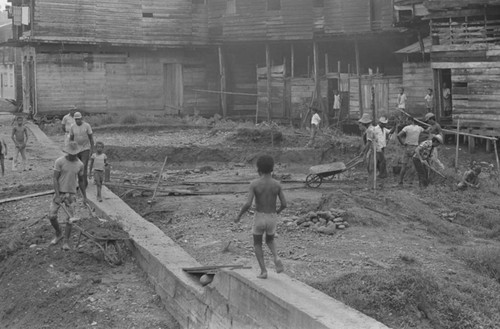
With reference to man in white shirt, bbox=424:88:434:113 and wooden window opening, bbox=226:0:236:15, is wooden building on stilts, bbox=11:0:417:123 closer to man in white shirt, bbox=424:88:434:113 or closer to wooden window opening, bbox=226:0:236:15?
wooden window opening, bbox=226:0:236:15

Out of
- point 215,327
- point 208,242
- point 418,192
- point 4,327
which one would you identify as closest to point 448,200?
point 418,192

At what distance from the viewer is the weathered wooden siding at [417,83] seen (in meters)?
25.0

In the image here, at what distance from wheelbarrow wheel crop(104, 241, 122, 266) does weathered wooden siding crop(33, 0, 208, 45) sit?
2059cm

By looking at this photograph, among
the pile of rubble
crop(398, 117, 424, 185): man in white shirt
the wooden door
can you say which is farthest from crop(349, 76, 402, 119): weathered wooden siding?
the pile of rubble

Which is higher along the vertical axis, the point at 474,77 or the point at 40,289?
the point at 474,77

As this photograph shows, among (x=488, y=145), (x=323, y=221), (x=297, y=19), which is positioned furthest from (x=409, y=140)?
(x=297, y=19)

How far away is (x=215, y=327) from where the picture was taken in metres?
8.77

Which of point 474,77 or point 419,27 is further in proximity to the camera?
point 419,27

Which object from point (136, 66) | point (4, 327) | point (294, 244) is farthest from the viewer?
point (136, 66)

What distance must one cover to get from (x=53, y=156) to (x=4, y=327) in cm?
1045

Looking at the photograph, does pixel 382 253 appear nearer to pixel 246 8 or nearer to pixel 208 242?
pixel 208 242

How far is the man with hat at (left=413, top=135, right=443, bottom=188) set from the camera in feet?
51.1

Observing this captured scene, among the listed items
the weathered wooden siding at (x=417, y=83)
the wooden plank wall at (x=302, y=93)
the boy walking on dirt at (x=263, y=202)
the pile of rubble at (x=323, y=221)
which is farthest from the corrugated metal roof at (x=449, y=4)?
the boy walking on dirt at (x=263, y=202)

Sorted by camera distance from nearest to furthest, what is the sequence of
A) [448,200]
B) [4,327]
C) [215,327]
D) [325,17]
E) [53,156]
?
[215,327] → [4,327] → [448,200] → [53,156] → [325,17]
